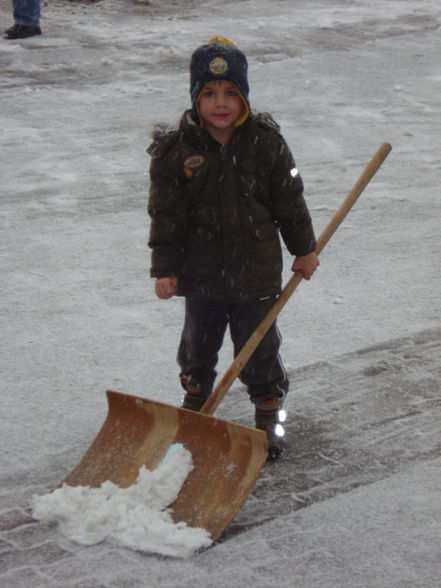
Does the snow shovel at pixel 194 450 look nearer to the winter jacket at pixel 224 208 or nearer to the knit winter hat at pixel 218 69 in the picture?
the winter jacket at pixel 224 208

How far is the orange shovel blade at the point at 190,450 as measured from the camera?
335 cm

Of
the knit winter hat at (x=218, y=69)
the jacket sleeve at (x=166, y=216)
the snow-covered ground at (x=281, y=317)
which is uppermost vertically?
the knit winter hat at (x=218, y=69)

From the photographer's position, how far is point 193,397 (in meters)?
4.06

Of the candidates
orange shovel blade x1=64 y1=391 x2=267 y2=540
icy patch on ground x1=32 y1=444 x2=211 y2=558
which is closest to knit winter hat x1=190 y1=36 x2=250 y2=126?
orange shovel blade x1=64 y1=391 x2=267 y2=540

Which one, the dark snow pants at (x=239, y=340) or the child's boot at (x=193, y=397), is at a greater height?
the dark snow pants at (x=239, y=340)

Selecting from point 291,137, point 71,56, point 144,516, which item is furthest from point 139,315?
point 71,56

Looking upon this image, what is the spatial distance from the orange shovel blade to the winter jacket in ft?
1.50

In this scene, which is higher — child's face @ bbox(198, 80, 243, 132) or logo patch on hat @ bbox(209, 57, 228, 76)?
logo patch on hat @ bbox(209, 57, 228, 76)

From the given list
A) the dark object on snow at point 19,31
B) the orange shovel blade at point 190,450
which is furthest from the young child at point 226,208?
the dark object on snow at point 19,31

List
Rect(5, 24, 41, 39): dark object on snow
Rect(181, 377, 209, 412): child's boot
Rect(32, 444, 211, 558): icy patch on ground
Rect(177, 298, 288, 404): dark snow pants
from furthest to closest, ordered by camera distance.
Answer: Rect(5, 24, 41, 39): dark object on snow < Rect(181, 377, 209, 412): child's boot < Rect(177, 298, 288, 404): dark snow pants < Rect(32, 444, 211, 558): icy patch on ground

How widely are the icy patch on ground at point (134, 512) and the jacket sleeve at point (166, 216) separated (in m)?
0.63

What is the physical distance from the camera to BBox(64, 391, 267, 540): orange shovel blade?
335cm

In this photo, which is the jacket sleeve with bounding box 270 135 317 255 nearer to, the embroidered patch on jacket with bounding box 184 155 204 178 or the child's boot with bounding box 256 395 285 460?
the embroidered patch on jacket with bounding box 184 155 204 178

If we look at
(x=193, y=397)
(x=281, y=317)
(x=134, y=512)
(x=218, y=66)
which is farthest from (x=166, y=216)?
(x=281, y=317)
